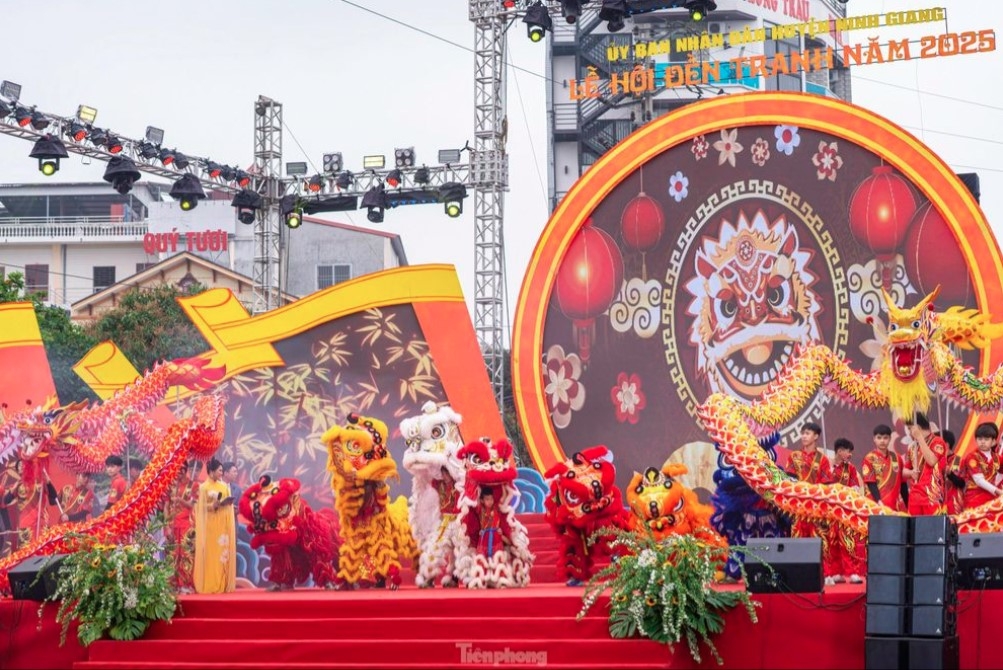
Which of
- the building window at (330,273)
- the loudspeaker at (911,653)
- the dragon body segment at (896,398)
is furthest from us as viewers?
the building window at (330,273)

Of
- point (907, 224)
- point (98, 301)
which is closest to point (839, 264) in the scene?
point (907, 224)

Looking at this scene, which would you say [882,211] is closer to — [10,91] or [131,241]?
[10,91]

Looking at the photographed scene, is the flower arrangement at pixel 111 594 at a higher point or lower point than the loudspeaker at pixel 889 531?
lower

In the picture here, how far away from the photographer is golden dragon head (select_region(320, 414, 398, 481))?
9828mm

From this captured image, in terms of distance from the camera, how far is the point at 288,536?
1010 centimetres

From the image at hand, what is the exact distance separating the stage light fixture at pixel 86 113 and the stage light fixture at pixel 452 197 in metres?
4.11

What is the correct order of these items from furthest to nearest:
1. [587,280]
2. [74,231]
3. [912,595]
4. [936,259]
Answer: [74,231]
[587,280]
[936,259]
[912,595]

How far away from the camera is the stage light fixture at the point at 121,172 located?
1659cm

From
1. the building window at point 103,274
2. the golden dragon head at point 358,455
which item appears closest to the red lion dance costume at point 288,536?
the golden dragon head at point 358,455

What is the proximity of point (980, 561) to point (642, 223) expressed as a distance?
604cm

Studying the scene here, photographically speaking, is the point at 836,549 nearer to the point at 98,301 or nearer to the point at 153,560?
the point at 153,560

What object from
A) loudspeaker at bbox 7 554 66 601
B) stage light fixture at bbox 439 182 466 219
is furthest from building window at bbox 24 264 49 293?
loudspeaker at bbox 7 554 66 601

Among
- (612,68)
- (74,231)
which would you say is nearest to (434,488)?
(612,68)

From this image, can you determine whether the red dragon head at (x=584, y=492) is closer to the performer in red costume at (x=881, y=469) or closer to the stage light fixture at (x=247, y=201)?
the performer in red costume at (x=881, y=469)
